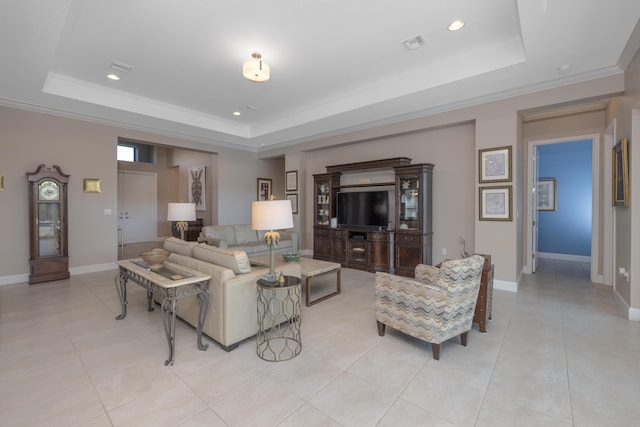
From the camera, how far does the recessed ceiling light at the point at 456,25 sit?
288 centimetres

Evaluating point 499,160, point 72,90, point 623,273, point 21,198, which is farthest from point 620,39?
point 21,198

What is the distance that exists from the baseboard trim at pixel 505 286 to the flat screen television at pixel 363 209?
75.9 inches

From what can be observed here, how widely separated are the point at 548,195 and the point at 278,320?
22.7 ft

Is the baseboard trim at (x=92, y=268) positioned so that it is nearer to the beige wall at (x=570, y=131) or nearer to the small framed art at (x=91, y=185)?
the small framed art at (x=91, y=185)

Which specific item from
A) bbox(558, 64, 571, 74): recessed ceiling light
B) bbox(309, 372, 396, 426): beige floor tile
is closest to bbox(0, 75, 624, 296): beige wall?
bbox(558, 64, 571, 74): recessed ceiling light

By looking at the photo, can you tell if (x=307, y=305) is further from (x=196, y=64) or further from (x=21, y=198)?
(x=21, y=198)

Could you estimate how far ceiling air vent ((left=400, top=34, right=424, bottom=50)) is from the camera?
3172 mm

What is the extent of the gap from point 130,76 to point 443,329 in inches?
196

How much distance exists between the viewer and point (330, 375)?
2121mm

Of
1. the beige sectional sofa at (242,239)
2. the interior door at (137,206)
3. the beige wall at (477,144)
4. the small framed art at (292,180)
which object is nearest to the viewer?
the beige wall at (477,144)

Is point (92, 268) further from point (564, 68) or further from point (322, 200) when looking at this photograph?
point (564, 68)

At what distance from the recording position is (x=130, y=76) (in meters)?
4.07

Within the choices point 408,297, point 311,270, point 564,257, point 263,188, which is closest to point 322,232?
point 311,270

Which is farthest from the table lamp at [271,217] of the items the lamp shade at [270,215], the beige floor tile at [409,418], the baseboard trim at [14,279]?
the baseboard trim at [14,279]
